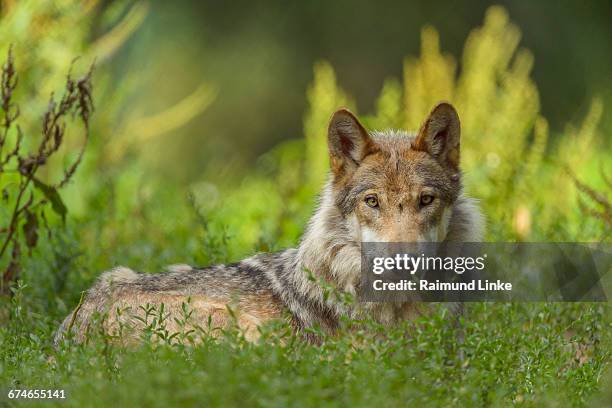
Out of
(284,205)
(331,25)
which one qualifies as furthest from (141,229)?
(331,25)

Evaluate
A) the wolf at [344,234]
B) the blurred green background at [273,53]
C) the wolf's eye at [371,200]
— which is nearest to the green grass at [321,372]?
the wolf at [344,234]

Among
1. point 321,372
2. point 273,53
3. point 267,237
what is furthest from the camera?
point 273,53

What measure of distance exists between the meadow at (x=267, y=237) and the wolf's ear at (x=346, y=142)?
1.01 meters

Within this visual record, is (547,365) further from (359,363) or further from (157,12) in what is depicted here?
(157,12)

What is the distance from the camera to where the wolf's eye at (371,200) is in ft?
18.1

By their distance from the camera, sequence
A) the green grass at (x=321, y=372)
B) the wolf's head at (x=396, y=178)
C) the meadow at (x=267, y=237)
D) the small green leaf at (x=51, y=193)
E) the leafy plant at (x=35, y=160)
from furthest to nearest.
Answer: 1. the small green leaf at (x=51, y=193)
2. the leafy plant at (x=35, y=160)
3. the wolf's head at (x=396, y=178)
4. the meadow at (x=267, y=237)
5. the green grass at (x=321, y=372)

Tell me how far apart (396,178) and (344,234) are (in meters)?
0.52

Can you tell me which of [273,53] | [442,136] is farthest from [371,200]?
[273,53]

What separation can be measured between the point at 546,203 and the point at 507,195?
0.78 m

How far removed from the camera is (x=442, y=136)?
5730 millimetres

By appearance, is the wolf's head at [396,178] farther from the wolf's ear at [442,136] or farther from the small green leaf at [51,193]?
the small green leaf at [51,193]

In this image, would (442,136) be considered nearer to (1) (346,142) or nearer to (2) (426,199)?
(2) (426,199)

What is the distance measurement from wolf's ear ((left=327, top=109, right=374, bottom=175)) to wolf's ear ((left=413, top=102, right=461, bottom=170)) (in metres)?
0.31

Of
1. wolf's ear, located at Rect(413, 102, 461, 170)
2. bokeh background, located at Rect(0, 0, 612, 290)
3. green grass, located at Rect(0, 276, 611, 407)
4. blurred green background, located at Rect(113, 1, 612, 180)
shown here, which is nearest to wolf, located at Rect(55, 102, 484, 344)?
wolf's ear, located at Rect(413, 102, 461, 170)
